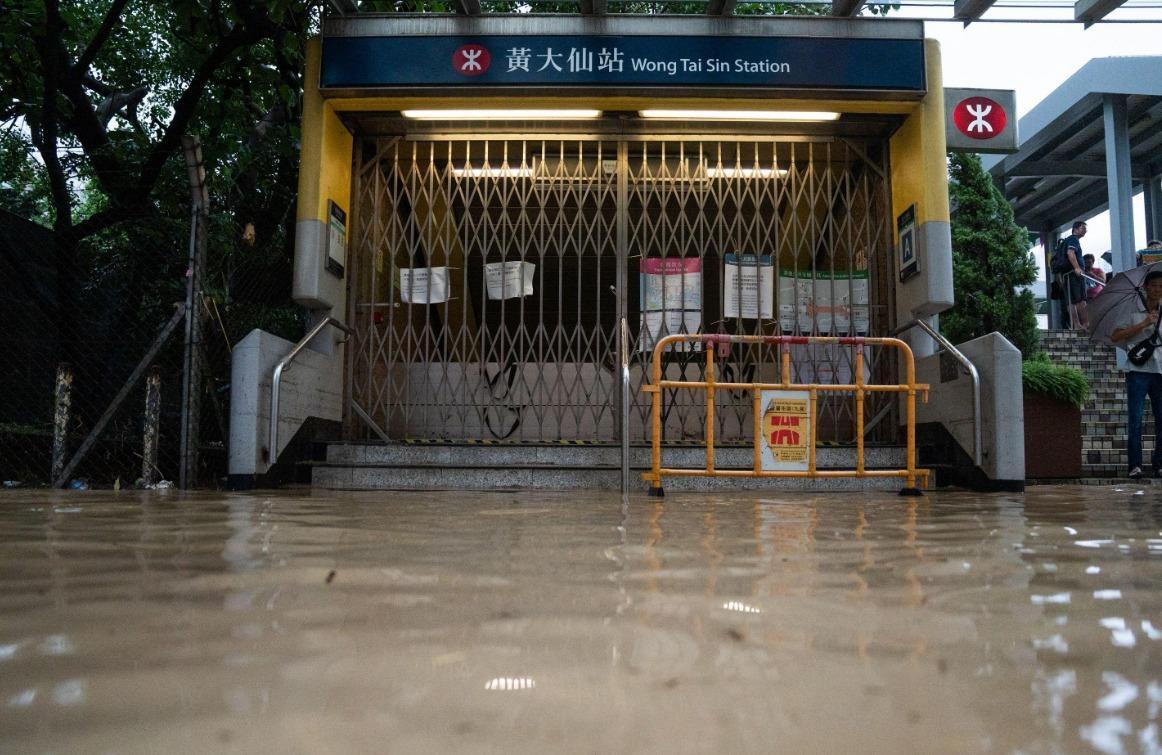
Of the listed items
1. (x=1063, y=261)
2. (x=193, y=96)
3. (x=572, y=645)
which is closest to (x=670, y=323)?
(x=193, y=96)

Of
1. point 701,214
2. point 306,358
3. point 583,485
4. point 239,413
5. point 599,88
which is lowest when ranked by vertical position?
point 583,485

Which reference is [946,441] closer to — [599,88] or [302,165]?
[599,88]

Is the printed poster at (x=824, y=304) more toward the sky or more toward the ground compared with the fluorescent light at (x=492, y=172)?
more toward the ground

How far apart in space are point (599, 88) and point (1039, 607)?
6.32 meters

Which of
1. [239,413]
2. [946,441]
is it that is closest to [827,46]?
[946,441]

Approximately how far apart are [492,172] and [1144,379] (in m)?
6.12

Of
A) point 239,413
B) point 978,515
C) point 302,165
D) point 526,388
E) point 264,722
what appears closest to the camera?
A: point 264,722

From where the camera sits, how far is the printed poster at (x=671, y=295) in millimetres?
7719

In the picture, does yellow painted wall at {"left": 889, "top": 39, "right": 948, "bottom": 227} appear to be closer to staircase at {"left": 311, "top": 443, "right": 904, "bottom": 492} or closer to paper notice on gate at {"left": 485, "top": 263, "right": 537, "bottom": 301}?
staircase at {"left": 311, "top": 443, "right": 904, "bottom": 492}

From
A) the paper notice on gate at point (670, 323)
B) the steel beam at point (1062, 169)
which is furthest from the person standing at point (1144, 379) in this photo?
the steel beam at point (1062, 169)

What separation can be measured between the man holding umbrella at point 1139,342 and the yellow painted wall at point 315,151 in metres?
7.02

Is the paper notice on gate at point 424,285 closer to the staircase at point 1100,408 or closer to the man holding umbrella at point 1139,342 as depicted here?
the man holding umbrella at point 1139,342

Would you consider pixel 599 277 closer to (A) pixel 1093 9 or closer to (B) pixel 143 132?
(A) pixel 1093 9

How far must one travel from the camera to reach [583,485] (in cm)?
610
